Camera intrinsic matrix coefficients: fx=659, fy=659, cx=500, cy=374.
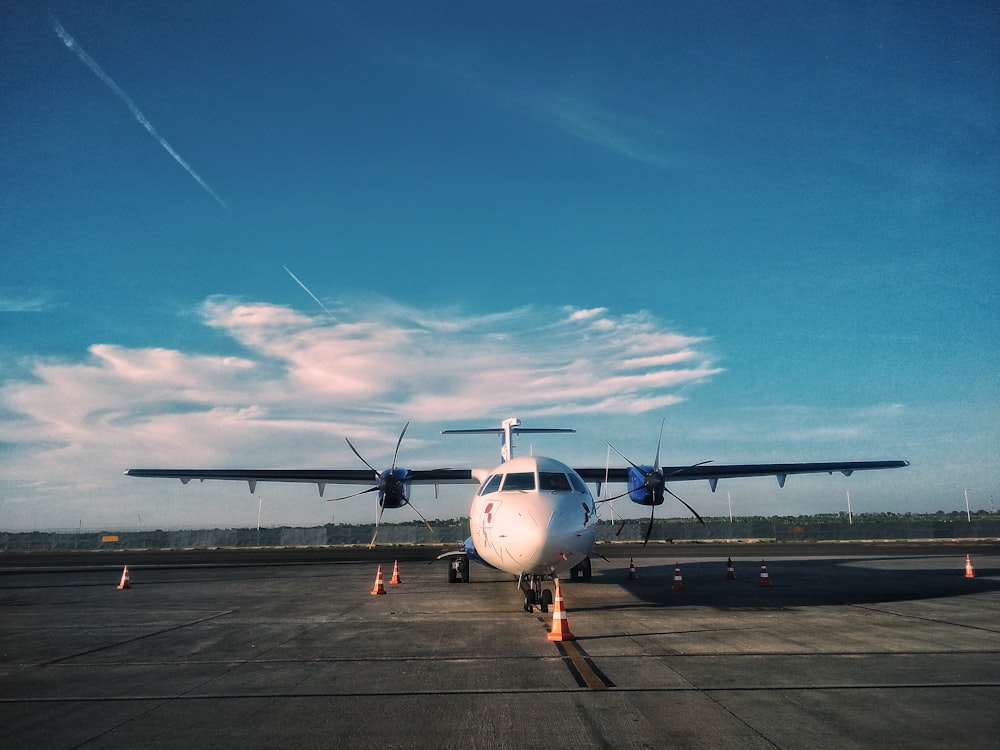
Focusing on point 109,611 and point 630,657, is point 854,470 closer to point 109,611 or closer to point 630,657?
point 630,657

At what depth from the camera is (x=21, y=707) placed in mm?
6371

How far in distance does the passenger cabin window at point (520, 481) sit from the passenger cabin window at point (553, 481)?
0.17 meters

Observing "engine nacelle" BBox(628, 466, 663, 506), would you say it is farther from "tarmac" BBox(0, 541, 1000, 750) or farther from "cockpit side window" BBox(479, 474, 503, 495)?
"cockpit side window" BBox(479, 474, 503, 495)

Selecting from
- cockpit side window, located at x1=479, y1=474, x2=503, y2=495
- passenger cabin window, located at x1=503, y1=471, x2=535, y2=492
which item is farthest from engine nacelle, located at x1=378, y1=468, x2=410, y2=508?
passenger cabin window, located at x1=503, y1=471, x2=535, y2=492

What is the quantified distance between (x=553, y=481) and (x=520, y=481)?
65 centimetres

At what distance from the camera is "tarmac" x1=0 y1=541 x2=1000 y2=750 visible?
5363 mm

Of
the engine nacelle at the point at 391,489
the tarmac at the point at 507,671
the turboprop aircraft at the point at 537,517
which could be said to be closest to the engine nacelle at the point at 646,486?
the turboprop aircraft at the point at 537,517

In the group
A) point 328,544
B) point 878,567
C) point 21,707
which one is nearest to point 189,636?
point 21,707

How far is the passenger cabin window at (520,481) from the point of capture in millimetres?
12678

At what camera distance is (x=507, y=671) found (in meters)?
7.63

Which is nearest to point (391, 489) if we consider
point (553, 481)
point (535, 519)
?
point (553, 481)

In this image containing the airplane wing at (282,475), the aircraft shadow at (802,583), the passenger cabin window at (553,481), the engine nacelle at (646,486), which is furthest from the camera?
the airplane wing at (282,475)

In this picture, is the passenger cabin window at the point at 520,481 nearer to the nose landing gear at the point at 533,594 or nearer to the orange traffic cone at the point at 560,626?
the nose landing gear at the point at 533,594

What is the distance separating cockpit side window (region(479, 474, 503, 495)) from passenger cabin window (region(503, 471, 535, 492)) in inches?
12.0
